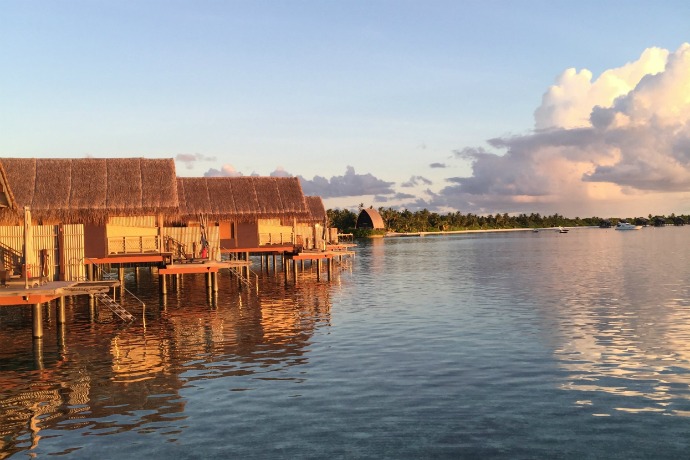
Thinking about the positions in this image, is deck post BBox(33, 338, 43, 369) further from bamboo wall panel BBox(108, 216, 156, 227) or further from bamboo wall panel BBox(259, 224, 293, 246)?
bamboo wall panel BBox(259, 224, 293, 246)

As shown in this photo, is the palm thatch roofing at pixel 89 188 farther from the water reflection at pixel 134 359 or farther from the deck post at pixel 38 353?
the deck post at pixel 38 353

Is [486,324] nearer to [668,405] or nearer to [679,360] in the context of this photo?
[679,360]

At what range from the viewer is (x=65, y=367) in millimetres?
16516

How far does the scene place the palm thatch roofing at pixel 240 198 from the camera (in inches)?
1556

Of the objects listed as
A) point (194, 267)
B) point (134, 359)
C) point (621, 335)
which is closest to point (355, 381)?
point (134, 359)

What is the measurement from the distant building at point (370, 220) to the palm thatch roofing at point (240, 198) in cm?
9627

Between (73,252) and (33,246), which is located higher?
(33,246)

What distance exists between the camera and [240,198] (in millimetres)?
40469

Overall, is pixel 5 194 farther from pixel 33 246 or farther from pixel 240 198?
pixel 240 198

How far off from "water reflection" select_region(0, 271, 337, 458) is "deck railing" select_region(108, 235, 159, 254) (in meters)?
2.49

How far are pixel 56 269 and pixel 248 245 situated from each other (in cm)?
1502

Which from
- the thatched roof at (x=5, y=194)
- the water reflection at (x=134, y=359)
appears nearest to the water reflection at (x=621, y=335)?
the water reflection at (x=134, y=359)

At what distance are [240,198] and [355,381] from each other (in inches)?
1074

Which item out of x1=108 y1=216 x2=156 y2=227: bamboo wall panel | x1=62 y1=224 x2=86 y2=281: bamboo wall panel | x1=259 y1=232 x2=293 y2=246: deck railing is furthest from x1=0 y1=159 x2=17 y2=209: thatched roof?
x1=259 y1=232 x2=293 y2=246: deck railing
